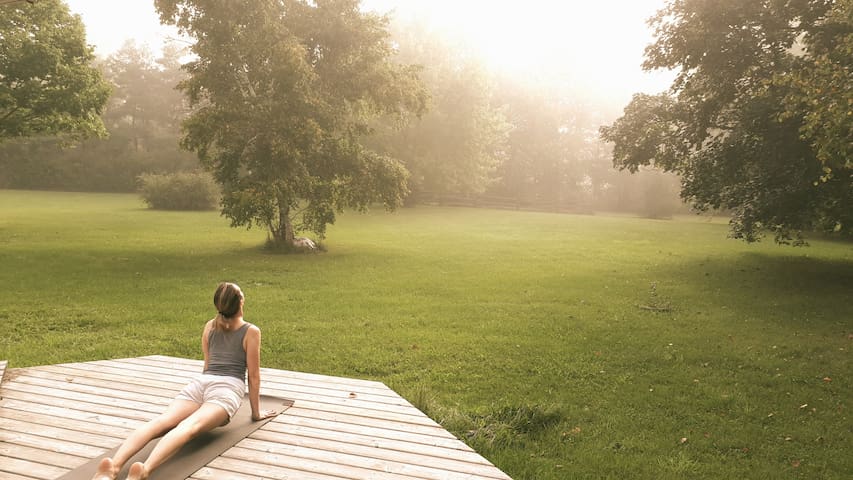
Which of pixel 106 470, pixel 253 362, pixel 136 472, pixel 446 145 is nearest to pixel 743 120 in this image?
pixel 253 362

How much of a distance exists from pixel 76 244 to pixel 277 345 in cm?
1550

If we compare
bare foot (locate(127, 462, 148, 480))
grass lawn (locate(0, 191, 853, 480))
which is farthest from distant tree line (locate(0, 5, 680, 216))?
bare foot (locate(127, 462, 148, 480))

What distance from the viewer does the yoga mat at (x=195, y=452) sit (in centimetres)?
412

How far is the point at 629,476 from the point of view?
5.91 metres

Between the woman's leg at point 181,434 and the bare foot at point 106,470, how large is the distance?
0.10 metres

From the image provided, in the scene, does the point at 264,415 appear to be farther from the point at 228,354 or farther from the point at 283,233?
the point at 283,233

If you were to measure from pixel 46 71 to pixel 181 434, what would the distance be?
855 inches

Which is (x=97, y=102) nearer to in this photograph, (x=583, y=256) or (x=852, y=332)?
(x=583, y=256)

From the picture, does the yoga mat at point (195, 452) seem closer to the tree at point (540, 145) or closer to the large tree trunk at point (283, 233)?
the large tree trunk at point (283, 233)

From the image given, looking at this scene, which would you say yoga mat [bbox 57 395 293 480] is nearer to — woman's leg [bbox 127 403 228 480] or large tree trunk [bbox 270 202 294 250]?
woman's leg [bbox 127 403 228 480]

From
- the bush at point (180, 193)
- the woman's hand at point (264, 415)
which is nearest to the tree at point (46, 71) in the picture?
the bush at point (180, 193)

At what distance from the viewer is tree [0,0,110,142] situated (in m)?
20.8

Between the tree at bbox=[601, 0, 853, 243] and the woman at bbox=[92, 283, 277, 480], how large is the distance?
1447 centimetres

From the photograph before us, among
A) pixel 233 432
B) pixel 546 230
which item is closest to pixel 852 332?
pixel 233 432
